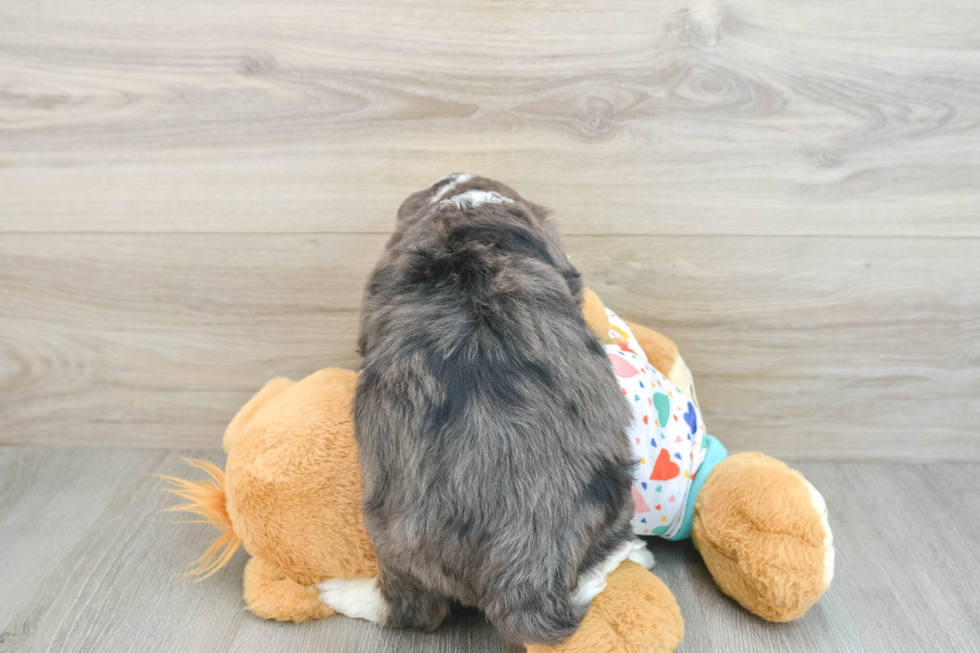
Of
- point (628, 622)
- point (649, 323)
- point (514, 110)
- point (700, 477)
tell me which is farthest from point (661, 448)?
point (514, 110)

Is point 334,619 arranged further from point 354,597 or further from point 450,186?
point 450,186

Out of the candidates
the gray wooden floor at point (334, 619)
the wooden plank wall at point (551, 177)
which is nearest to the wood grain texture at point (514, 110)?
the wooden plank wall at point (551, 177)

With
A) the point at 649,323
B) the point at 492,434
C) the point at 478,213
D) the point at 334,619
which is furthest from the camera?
the point at 649,323

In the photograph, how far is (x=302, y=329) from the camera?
3.80 feet

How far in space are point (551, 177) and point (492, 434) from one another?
0.53 m

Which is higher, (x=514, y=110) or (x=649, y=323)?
(x=514, y=110)

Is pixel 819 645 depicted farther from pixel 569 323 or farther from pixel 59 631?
pixel 59 631

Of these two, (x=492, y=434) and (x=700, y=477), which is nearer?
(x=492, y=434)

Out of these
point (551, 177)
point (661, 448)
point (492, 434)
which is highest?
point (551, 177)

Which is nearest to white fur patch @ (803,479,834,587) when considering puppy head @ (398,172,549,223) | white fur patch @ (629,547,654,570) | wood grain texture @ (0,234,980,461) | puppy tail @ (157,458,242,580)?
white fur patch @ (629,547,654,570)

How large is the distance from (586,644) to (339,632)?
1.12 feet

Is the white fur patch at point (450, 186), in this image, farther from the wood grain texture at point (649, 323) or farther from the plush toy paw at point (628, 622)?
the plush toy paw at point (628, 622)

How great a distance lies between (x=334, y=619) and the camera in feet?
2.85

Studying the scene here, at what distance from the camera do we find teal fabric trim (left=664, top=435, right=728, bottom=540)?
2.94 ft
